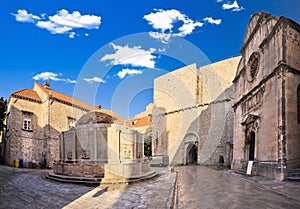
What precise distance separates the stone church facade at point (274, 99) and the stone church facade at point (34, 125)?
1728 cm

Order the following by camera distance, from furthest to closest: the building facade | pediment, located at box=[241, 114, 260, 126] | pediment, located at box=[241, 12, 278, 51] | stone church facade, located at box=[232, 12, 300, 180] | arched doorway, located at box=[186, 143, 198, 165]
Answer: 1. arched doorway, located at box=[186, 143, 198, 165]
2. the building facade
3. pediment, located at box=[241, 114, 260, 126]
4. pediment, located at box=[241, 12, 278, 51]
5. stone church facade, located at box=[232, 12, 300, 180]

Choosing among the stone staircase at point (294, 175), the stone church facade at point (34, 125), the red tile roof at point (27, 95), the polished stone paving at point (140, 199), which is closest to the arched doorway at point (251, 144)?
the stone staircase at point (294, 175)

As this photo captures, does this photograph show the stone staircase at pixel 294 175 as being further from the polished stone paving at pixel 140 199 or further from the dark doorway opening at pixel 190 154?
the dark doorway opening at pixel 190 154

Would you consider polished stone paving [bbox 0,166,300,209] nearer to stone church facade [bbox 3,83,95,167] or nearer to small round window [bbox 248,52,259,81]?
small round window [bbox 248,52,259,81]

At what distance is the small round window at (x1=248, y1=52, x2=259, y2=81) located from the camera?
14789mm

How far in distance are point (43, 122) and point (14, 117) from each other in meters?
2.64

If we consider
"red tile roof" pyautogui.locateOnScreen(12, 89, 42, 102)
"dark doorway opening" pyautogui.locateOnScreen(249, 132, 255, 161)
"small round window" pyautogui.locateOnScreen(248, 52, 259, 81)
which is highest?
"small round window" pyautogui.locateOnScreen(248, 52, 259, 81)

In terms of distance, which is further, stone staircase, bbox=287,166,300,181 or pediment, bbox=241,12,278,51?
pediment, bbox=241,12,278,51

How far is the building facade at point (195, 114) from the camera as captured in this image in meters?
24.1

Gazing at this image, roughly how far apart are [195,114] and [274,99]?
1589 cm

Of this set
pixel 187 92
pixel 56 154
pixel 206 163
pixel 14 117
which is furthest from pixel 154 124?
pixel 14 117

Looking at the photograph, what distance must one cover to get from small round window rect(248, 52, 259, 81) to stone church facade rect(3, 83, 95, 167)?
17853 mm

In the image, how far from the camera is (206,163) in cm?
2428

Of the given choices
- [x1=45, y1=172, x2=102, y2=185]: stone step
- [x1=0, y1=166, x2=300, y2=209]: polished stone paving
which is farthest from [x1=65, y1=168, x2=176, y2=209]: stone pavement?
[x1=45, y1=172, x2=102, y2=185]: stone step
